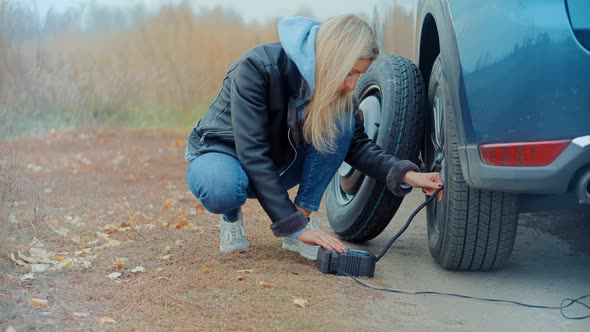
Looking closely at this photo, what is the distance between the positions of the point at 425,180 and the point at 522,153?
0.78 meters

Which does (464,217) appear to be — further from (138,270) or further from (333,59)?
(138,270)

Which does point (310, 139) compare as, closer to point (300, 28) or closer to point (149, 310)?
point (300, 28)

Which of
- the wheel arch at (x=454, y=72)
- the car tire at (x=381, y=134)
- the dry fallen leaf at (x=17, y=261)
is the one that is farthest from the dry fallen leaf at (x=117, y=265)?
the wheel arch at (x=454, y=72)

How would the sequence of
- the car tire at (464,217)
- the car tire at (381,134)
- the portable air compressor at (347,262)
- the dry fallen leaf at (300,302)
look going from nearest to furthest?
1. the dry fallen leaf at (300,302)
2. the car tire at (464,217)
3. the portable air compressor at (347,262)
4. the car tire at (381,134)

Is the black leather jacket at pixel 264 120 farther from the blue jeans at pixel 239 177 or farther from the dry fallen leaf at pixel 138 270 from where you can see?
the dry fallen leaf at pixel 138 270

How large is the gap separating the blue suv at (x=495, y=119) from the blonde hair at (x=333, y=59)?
0.35 metres

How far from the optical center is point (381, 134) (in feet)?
13.9

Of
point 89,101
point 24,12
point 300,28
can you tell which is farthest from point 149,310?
point 89,101

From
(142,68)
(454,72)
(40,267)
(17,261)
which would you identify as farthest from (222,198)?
(142,68)

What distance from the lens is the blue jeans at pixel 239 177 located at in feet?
A: 12.3

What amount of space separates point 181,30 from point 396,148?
8098mm

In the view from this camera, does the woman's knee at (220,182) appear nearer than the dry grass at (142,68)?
Yes

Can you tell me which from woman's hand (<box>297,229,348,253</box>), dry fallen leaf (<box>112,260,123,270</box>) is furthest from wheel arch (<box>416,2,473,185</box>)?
dry fallen leaf (<box>112,260,123,270</box>)

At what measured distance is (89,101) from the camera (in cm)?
1112
